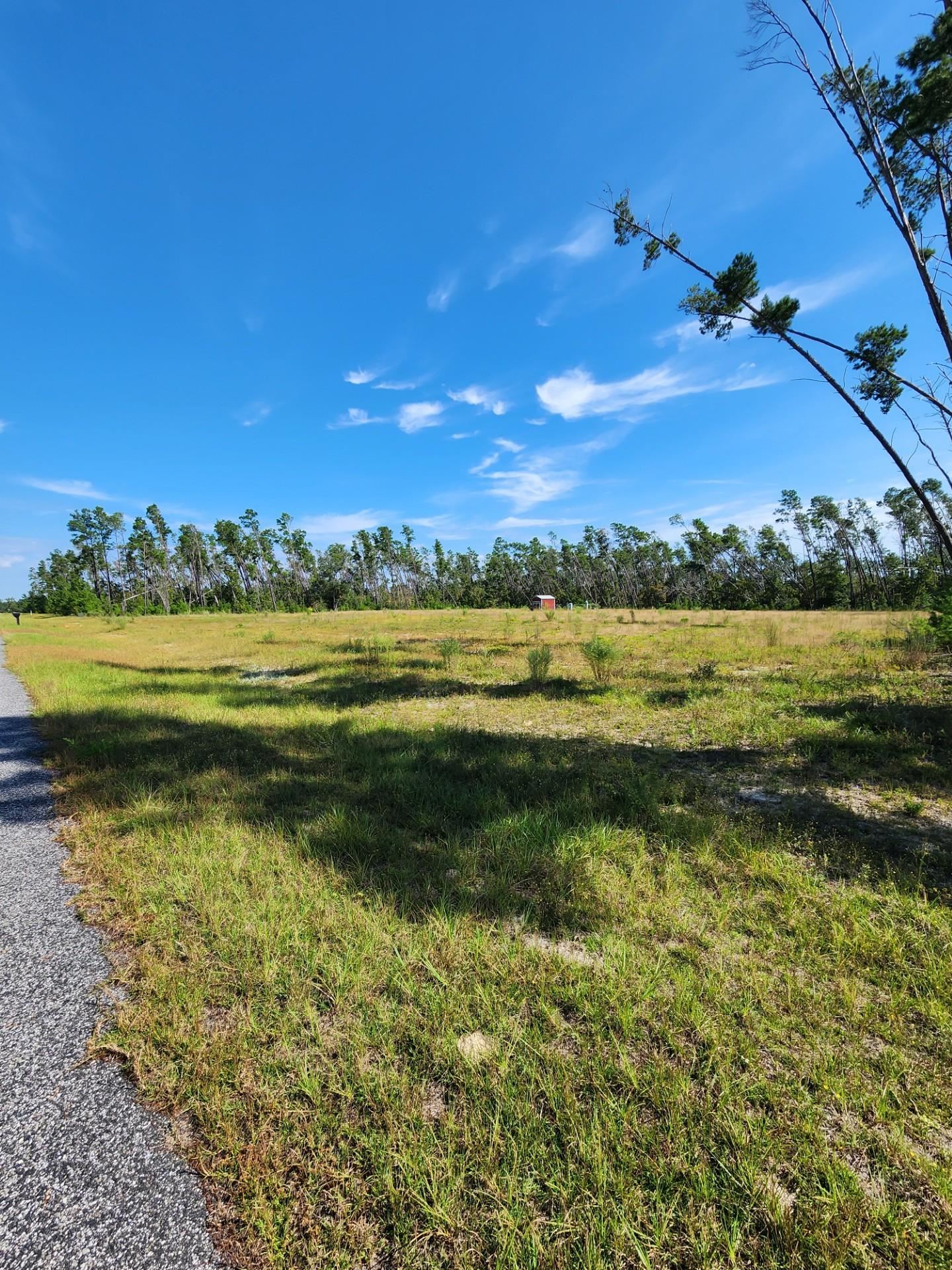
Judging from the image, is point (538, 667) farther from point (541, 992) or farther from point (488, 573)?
point (488, 573)

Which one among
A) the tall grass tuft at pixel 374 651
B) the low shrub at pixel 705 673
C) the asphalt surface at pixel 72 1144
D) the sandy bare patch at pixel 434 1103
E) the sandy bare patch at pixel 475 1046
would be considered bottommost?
the sandy bare patch at pixel 475 1046

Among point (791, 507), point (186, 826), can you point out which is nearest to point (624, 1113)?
point (186, 826)

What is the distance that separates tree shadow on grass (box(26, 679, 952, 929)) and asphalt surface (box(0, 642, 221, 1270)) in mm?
1411

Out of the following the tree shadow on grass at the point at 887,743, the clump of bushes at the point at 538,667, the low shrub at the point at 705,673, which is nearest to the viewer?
the tree shadow on grass at the point at 887,743

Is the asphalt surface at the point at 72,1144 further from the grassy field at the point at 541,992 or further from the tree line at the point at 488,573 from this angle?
the tree line at the point at 488,573

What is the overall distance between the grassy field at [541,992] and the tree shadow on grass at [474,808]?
0.04m

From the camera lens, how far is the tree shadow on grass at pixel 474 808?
131 inches

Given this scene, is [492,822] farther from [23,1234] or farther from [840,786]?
[840,786]

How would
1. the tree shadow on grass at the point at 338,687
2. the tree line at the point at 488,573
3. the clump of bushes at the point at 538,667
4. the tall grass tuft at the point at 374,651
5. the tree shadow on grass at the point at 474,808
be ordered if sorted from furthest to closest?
1. the tree line at the point at 488,573
2. the tall grass tuft at the point at 374,651
3. the clump of bushes at the point at 538,667
4. the tree shadow on grass at the point at 338,687
5. the tree shadow on grass at the point at 474,808

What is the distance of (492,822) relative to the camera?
160 inches

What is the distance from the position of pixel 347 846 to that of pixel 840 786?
16.6 ft

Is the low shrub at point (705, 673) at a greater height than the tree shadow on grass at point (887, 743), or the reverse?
the low shrub at point (705, 673)

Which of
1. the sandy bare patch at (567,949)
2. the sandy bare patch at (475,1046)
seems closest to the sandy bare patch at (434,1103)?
the sandy bare patch at (475,1046)

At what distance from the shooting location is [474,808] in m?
4.45
